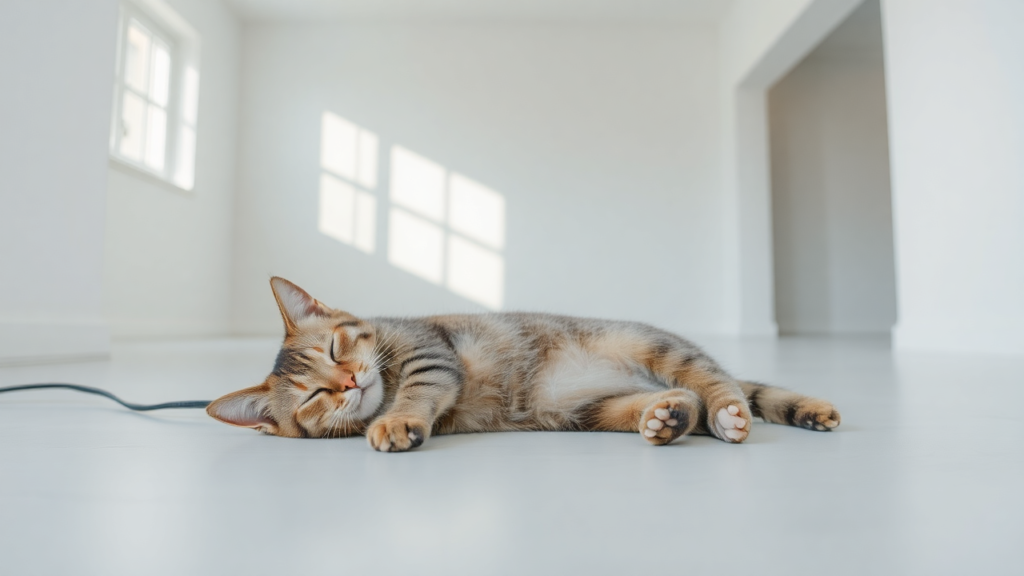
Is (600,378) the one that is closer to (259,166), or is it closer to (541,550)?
(541,550)

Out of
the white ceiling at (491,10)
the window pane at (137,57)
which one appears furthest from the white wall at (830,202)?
the window pane at (137,57)

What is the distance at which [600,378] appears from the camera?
1127 mm

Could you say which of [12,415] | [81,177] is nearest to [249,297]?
[81,177]

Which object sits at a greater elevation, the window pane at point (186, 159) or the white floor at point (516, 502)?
the window pane at point (186, 159)

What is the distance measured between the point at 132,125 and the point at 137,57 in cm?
57

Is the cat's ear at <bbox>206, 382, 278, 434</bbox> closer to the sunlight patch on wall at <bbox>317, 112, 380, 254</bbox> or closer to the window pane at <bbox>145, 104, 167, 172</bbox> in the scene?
the window pane at <bbox>145, 104, 167, 172</bbox>

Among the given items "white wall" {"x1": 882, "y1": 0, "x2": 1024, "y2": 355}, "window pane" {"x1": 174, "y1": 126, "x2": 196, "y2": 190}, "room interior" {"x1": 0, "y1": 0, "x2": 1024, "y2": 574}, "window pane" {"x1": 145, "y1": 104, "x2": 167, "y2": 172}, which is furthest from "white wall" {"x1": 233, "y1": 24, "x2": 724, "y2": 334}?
"white wall" {"x1": 882, "y1": 0, "x2": 1024, "y2": 355}

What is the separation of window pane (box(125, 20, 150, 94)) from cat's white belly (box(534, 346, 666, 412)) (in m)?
5.15

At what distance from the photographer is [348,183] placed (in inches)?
267

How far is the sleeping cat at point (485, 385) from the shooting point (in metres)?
0.95

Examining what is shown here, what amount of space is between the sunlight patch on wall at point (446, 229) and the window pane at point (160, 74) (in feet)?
7.16

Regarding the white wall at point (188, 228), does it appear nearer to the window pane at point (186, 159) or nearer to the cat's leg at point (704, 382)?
the window pane at point (186, 159)

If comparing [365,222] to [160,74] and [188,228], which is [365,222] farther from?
[160,74]

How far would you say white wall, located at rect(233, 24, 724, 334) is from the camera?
6.79 meters
